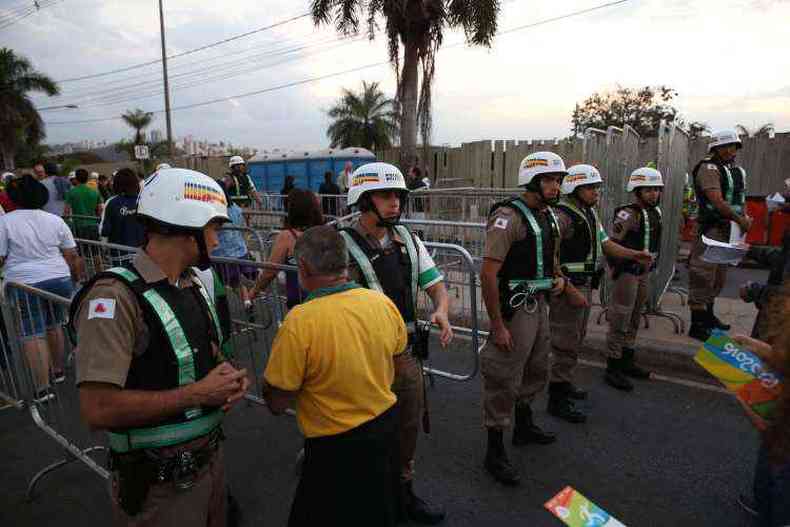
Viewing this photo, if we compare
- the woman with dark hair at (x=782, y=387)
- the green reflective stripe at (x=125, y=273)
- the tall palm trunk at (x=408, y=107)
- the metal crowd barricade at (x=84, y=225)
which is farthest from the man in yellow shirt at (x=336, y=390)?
the tall palm trunk at (x=408, y=107)

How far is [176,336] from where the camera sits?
1716mm

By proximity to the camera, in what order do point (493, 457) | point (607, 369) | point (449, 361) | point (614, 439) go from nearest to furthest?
point (493, 457) < point (614, 439) < point (607, 369) < point (449, 361)

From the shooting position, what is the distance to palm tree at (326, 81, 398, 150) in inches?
1410

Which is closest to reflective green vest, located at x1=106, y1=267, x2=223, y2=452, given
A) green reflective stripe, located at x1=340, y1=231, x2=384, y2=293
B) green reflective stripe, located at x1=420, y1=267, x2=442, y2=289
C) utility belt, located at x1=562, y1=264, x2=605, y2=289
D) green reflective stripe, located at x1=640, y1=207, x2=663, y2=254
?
green reflective stripe, located at x1=340, y1=231, x2=384, y2=293

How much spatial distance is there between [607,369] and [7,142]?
43829 mm

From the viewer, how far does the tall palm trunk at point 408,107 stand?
14.2 metres

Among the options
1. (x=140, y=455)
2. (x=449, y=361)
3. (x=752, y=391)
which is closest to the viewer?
(x=140, y=455)

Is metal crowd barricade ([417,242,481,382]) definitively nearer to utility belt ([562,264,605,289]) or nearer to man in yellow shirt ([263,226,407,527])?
utility belt ([562,264,605,289])

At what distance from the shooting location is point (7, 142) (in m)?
35.6

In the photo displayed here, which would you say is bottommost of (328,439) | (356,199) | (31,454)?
(31,454)

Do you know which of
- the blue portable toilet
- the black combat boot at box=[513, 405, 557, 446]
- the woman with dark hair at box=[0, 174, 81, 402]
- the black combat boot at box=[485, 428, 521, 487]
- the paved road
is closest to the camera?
the paved road

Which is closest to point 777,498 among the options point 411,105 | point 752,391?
point 752,391

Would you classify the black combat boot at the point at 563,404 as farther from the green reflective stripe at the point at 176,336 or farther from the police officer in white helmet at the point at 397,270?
the green reflective stripe at the point at 176,336

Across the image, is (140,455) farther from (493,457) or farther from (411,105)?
→ (411,105)
